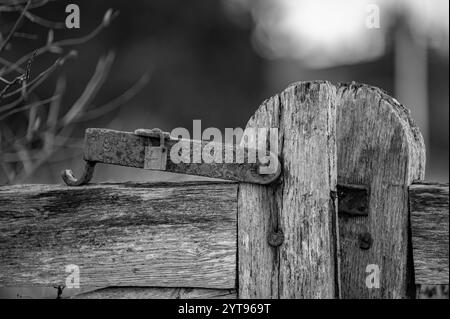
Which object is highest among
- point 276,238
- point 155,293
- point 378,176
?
point 378,176

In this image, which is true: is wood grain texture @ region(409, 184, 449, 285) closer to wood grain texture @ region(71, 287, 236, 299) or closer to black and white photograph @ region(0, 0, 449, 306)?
black and white photograph @ region(0, 0, 449, 306)

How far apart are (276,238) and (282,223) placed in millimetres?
49

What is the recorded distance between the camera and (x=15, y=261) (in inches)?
79.8

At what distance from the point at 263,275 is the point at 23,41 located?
11032mm

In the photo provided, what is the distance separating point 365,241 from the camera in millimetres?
1891

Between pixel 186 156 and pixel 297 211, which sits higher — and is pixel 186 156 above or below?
above

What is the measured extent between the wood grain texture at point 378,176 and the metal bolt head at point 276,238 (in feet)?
0.80

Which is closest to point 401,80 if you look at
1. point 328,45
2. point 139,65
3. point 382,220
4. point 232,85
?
point 328,45

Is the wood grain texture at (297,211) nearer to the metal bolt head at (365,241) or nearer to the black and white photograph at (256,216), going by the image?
the black and white photograph at (256,216)

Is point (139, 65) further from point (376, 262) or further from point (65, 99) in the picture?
point (376, 262)

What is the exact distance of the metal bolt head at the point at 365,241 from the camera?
188 centimetres

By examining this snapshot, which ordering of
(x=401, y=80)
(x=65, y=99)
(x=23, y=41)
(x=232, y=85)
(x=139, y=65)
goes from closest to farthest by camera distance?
1. (x=23, y=41)
2. (x=65, y=99)
3. (x=139, y=65)
4. (x=232, y=85)
5. (x=401, y=80)

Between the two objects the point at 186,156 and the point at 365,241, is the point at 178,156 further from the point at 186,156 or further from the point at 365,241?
the point at 365,241

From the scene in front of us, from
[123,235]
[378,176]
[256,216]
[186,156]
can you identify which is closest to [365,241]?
[378,176]
